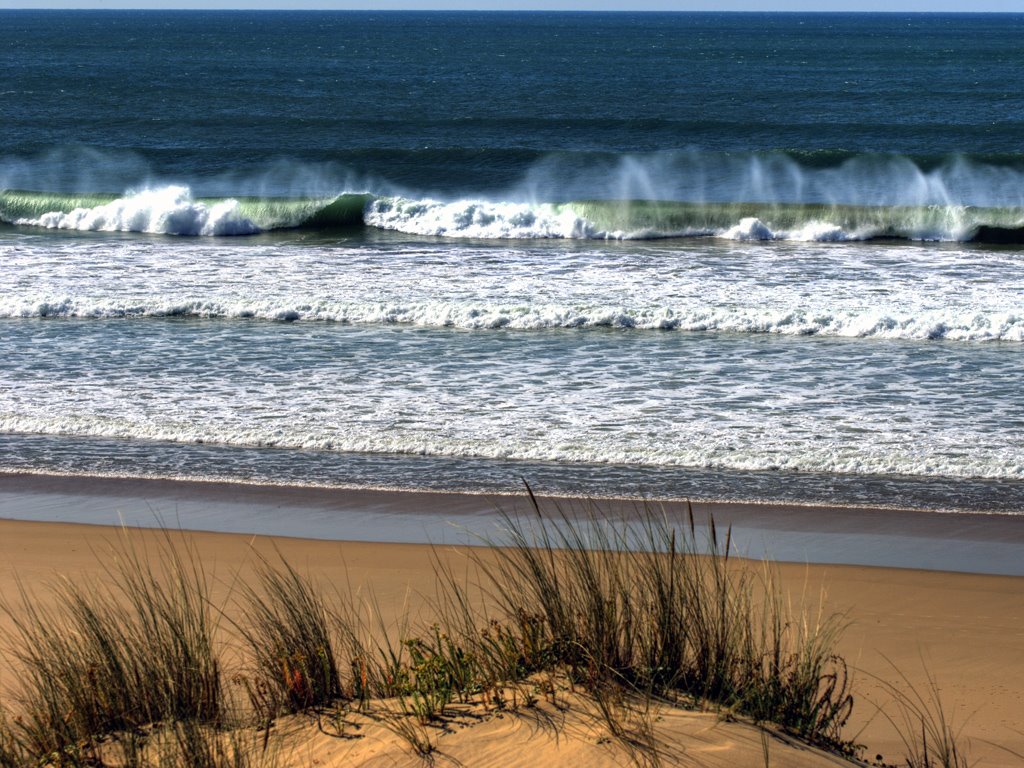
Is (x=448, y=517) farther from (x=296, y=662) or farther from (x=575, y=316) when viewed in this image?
(x=575, y=316)

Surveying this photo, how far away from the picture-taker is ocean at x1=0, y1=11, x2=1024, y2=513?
352 inches

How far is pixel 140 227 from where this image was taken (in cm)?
2391

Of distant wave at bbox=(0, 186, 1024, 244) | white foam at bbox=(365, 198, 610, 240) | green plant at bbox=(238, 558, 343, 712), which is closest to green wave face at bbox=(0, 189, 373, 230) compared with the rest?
distant wave at bbox=(0, 186, 1024, 244)

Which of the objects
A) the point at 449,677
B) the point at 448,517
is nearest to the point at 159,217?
the point at 448,517

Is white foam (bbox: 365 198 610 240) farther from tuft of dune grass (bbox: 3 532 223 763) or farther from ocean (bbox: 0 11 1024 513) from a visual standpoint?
tuft of dune grass (bbox: 3 532 223 763)

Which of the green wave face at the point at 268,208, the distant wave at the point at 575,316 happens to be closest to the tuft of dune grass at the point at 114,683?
the distant wave at the point at 575,316

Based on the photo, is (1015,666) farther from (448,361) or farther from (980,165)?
(980,165)

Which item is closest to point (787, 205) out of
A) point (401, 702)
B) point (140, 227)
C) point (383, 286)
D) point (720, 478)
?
point (383, 286)

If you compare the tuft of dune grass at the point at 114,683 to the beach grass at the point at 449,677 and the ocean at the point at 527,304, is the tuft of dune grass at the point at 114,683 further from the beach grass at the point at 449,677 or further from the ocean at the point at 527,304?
the ocean at the point at 527,304

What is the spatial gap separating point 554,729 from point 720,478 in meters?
4.77

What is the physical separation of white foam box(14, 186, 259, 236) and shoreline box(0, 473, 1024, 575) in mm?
15529

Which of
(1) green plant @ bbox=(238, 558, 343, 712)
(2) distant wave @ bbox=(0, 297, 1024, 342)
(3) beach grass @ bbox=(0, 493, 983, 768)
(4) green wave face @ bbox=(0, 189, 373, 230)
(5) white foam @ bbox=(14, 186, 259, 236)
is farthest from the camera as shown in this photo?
(4) green wave face @ bbox=(0, 189, 373, 230)

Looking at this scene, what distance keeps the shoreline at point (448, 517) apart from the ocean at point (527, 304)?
259mm

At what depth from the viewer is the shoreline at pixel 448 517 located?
6.98 metres
